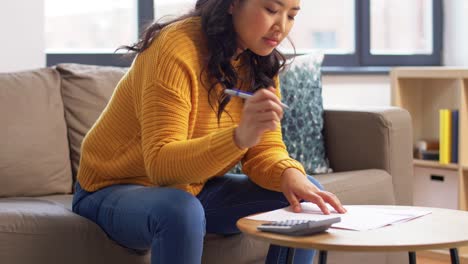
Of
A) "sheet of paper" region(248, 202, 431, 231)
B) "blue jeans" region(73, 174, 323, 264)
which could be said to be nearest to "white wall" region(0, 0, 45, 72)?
"blue jeans" region(73, 174, 323, 264)

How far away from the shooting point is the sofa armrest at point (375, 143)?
2.68m

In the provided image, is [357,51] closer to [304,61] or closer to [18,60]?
[304,61]

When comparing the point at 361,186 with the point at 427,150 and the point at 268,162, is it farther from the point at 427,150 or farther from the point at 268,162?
the point at 427,150

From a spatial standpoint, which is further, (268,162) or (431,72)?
(431,72)

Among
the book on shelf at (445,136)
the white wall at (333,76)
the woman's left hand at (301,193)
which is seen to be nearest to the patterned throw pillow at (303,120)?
the white wall at (333,76)

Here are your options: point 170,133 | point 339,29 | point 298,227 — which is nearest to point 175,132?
point 170,133

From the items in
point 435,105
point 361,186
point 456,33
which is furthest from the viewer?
point 456,33

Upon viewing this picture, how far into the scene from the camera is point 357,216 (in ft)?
5.24

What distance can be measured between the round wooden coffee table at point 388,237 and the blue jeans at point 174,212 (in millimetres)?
108

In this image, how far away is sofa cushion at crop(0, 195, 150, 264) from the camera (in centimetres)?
181

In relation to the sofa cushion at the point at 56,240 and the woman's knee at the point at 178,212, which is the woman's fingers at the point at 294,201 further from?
the sofa cushion at the point at 56,240

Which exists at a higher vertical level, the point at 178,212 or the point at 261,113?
the point at 261,113

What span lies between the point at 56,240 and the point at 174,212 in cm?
42

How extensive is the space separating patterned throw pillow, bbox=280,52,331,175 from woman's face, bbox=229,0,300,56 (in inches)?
36.7
